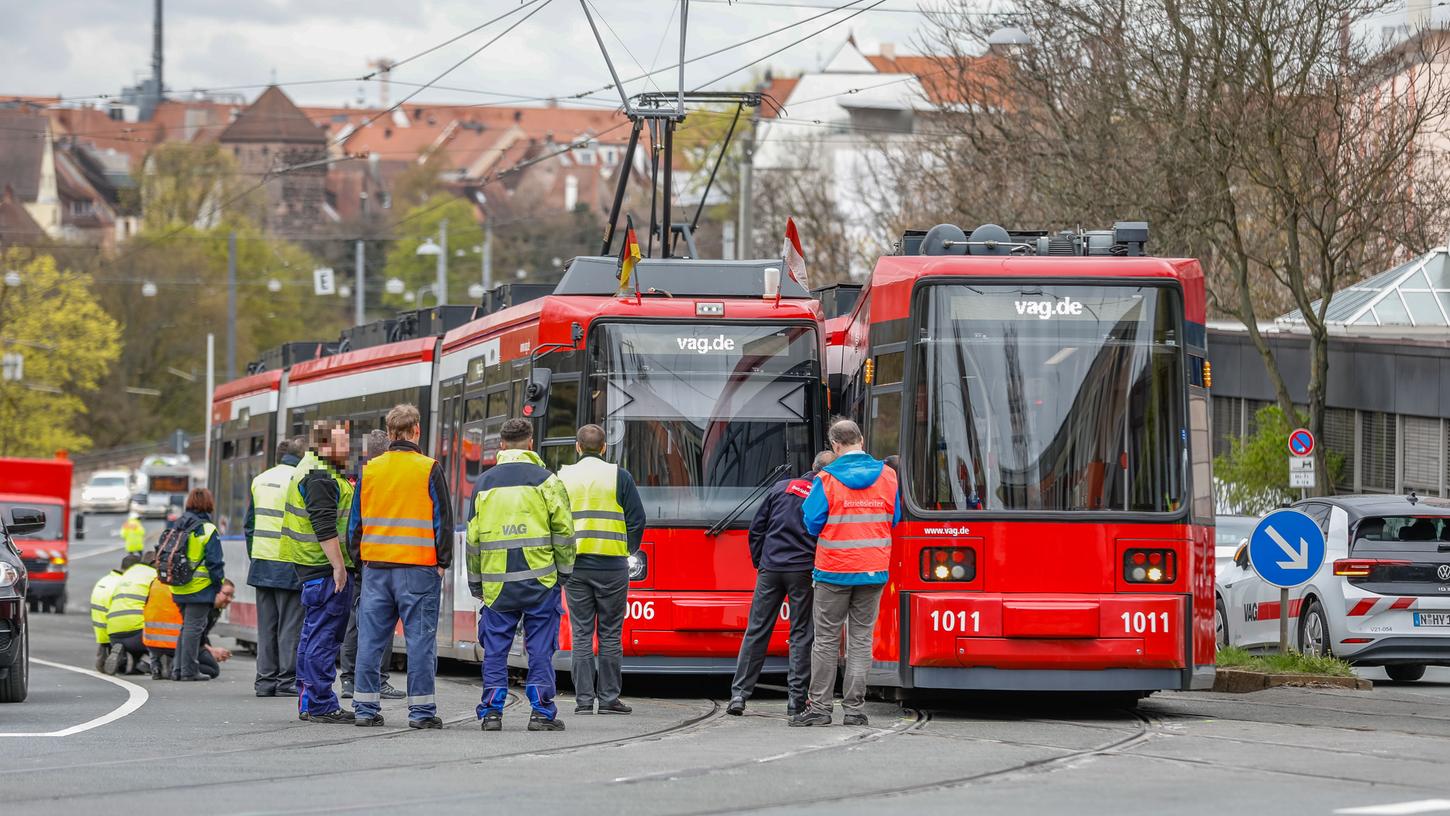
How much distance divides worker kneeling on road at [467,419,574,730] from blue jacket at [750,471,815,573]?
145cm

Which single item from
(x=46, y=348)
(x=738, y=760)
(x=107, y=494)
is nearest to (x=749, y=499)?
(x=738, y=760)

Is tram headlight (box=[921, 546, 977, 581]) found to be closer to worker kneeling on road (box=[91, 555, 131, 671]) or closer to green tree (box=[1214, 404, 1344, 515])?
worker kneeling on road (box=[91, 555, 131, 671])

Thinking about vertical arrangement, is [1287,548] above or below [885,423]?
below

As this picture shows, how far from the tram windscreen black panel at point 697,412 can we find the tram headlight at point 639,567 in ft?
0.89

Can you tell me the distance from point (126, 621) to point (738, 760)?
422 inches

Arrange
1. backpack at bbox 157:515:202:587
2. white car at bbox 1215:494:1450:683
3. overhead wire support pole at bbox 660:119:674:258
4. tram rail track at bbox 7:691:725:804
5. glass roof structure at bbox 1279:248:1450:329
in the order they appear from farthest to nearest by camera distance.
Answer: glass roof structure at bbox 1279:248:1450:329, overhead wire support pole at bbox 660:119:674:258, white car at bbox 1215:494:1450:683, backpack at bbox 157:515:202:587, tram rail track at bbox 7:691:725:804

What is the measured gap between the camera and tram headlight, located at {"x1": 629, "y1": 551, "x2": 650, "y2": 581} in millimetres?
16656

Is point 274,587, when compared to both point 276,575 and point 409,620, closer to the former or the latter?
point 276,575

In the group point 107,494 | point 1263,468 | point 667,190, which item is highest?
point 667,190

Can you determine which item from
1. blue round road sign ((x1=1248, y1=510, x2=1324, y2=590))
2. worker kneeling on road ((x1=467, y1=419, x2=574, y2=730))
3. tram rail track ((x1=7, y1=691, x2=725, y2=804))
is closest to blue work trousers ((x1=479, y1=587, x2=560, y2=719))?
worker kneeling on road ((x1=467, y1=419, x2=574, y2=730))

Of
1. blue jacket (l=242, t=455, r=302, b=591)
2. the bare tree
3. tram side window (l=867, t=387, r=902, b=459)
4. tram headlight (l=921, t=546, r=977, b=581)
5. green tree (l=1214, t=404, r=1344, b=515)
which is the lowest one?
blue jacket (l=242, t=455, r=302, b=591)

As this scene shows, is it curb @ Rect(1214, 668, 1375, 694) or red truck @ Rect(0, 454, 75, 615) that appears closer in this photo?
curb @ Rect(1214, 668, 1375, 694)

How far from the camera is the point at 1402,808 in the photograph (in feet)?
30.8

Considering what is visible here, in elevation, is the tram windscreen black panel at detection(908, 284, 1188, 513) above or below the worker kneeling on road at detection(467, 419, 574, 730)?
above
